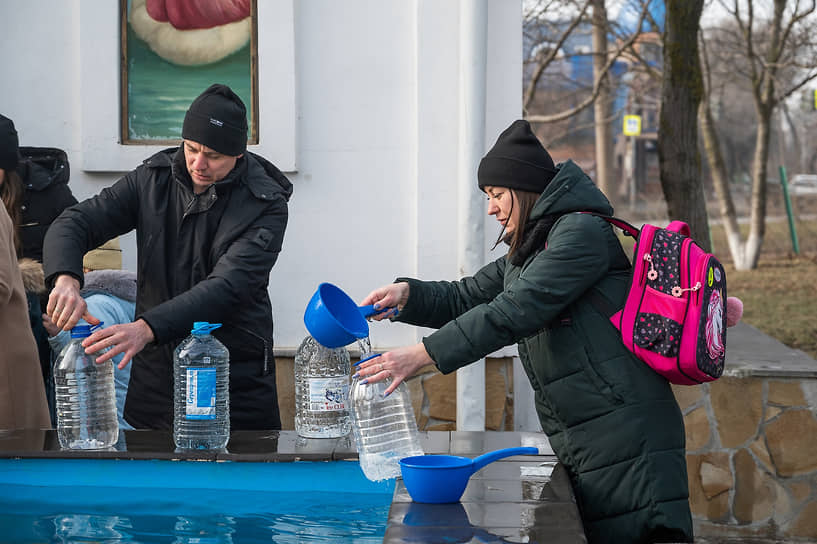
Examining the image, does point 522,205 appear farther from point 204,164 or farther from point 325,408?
point 204,164

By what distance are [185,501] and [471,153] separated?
9.70 ft

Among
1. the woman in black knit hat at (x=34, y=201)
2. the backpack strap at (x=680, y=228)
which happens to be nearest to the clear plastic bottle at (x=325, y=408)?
the backpack strap at (x=680, y=228)

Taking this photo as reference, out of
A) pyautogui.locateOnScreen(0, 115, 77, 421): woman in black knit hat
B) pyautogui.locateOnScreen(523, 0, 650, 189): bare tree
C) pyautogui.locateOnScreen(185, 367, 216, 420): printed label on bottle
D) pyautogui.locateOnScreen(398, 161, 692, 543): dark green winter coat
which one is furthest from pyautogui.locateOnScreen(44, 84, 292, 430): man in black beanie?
pyautogui.locateOnScreen(523, 0, 650, 189): bare tree

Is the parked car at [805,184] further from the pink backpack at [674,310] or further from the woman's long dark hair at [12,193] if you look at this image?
the pink backpack at [674,310]

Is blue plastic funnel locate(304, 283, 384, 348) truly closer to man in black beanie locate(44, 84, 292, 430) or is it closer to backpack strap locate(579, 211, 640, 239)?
man in black beanie locate(44, 84, 292, 430)

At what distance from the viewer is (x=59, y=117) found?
223 inches

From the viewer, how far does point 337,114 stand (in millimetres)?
5598

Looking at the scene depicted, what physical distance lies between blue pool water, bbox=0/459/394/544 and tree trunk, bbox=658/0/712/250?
6255mm

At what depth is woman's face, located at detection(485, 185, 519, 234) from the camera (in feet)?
9.64

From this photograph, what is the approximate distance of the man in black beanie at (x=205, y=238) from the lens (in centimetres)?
352

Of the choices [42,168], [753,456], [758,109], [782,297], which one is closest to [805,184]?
[758,109]

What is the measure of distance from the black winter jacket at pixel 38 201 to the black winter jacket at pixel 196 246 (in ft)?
3.62

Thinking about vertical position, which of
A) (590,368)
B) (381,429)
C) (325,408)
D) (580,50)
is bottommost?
(381,429)

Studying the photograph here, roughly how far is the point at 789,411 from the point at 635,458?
343 centimetres
